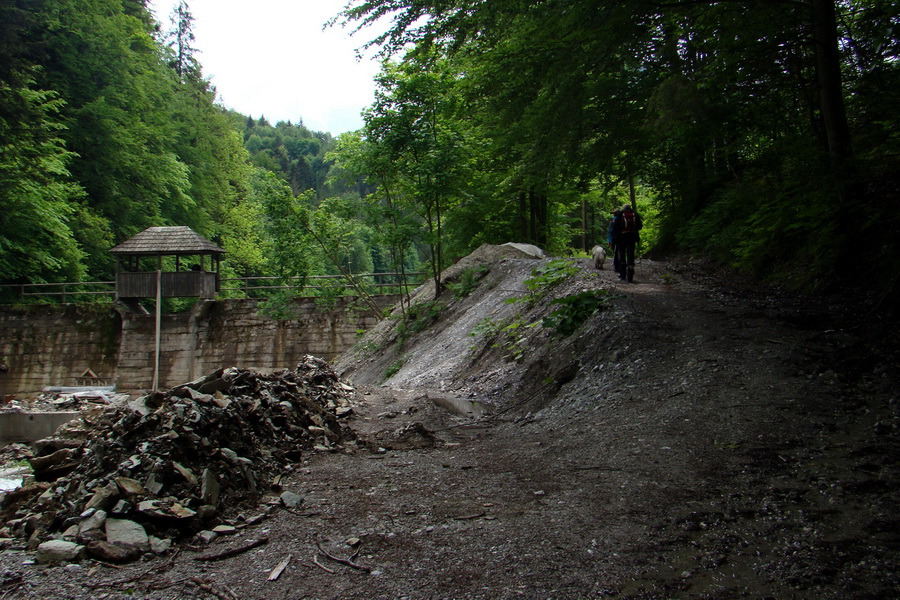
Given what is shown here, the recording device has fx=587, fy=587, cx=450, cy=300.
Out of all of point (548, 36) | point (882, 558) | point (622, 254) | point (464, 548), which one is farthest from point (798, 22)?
point (464, 548)

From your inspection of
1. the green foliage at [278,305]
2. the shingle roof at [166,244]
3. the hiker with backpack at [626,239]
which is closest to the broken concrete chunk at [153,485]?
the hiker with backpack at [626,239]

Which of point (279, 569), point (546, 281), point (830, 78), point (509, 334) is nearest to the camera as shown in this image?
point (279, 569)

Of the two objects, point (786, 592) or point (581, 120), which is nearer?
point (786, 592)

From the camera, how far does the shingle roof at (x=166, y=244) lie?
2321 cm

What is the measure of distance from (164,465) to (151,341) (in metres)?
22.4

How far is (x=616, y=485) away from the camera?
141 inches

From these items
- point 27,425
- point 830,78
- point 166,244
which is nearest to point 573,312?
point 830,78

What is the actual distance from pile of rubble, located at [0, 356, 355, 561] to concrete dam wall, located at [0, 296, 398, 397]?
17.7 metres

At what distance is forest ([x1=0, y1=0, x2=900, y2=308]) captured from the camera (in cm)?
627

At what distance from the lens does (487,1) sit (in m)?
5.71

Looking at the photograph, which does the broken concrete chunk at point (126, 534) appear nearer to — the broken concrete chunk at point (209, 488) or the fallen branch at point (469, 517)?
the broken concrete chunk at point (209, 488)

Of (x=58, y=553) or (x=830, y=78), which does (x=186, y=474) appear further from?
(x=830, y=78)

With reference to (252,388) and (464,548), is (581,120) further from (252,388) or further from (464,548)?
(464,548)

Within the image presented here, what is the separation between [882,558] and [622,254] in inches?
319
